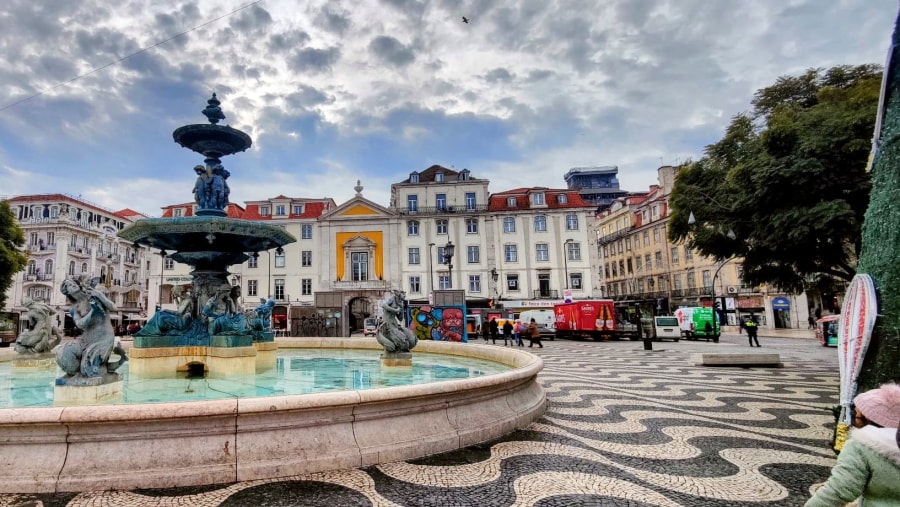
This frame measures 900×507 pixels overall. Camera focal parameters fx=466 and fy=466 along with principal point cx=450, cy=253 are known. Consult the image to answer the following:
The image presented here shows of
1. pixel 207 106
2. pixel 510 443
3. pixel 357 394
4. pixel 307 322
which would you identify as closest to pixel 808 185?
pixel 510 443

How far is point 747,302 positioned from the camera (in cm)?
4184

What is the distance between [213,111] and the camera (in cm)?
929

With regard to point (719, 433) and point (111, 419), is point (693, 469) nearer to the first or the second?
point (719, 433)

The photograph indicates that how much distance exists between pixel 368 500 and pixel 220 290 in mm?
6555

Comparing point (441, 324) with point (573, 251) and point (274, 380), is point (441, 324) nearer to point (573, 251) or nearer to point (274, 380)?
point (274, 380)

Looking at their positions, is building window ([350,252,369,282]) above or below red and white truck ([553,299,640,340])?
above

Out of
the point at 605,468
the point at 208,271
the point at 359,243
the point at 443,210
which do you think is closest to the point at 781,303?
the point at 443,210

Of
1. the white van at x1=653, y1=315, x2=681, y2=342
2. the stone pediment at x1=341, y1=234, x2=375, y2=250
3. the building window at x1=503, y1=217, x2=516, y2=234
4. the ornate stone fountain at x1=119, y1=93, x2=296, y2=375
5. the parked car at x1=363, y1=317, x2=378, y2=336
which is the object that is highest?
the building window at x1=503, y1=217, x2=516, y2=234

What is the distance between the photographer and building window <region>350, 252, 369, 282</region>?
41.4 metres

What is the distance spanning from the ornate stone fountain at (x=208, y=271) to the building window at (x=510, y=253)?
33.1m

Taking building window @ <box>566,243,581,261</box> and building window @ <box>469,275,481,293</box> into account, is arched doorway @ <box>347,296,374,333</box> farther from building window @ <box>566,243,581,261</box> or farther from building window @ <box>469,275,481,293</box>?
building window @ <box>566,243,581,261</box>

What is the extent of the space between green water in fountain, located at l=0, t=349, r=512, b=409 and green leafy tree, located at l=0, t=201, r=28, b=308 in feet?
64.0

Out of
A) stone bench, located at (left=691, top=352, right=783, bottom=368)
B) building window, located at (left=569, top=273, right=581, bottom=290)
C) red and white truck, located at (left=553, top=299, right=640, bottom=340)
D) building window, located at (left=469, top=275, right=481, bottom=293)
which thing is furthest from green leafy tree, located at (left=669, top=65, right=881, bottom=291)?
building window, located at (left=469, top=275, right=481, bottom=293)

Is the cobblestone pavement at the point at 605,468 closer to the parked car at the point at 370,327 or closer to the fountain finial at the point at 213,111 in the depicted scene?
the fountain finial at the point at 213,111
